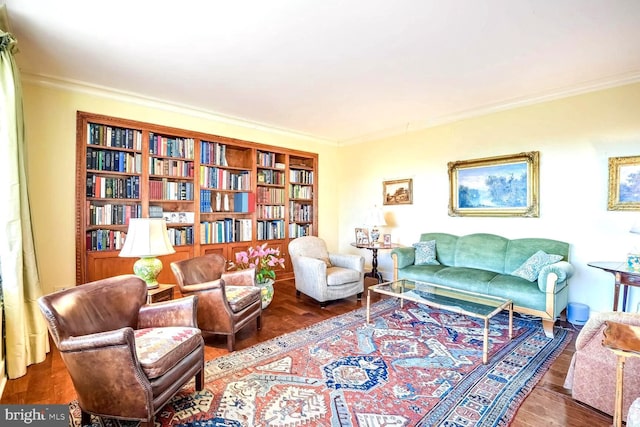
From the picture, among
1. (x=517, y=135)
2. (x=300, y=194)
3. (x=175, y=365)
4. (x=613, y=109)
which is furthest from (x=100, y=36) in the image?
(x=613, y=109)

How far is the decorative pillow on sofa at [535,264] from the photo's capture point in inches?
123

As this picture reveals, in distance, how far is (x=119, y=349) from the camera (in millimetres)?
1475

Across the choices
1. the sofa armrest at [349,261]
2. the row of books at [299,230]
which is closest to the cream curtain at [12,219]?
the sofa armrest at [349,261]

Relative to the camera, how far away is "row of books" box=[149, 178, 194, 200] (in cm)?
384

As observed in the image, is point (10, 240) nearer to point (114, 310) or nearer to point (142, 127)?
point (114, 310)

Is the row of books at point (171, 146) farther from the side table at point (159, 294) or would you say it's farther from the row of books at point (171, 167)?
the side table at point (159, 294)

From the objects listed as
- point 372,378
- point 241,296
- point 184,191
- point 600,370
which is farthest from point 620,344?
point 184,191

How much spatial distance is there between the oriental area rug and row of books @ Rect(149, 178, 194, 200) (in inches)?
94.4

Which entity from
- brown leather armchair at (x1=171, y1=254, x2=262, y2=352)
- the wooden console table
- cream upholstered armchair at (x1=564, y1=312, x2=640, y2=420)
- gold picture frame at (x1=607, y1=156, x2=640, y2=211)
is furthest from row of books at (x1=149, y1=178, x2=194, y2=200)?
gold picture frame at (x1=607, y1=156, x2=640, y2=211)

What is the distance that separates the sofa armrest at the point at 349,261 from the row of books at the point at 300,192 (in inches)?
61.5

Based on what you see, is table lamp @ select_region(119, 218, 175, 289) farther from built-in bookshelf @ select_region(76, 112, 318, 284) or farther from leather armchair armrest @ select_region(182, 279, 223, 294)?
built-in bookshelf @ select_region(76, 112, 318, 284)

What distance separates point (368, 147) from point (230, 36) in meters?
3.52

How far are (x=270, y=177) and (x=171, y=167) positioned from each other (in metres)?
1.56

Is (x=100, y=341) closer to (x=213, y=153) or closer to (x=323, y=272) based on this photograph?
(x=323, y=272)
